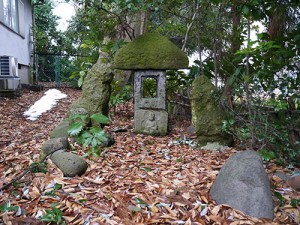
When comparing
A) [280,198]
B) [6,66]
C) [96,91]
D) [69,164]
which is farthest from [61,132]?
[6,66]

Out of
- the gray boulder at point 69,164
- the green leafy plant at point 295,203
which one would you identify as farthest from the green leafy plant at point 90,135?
the green leafy plant at point 295,203

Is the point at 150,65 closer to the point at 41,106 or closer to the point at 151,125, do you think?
the point at 151,125

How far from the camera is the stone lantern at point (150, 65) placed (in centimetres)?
438

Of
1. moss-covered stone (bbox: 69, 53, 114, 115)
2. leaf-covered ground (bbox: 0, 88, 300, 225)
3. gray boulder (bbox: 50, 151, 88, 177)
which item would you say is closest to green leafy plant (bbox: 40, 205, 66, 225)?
leaf-covered ground (bbox: 0, 88, 300, 225)

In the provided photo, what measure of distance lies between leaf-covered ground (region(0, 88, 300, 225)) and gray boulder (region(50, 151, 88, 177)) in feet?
0.19

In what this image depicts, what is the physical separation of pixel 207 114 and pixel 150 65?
1.13m

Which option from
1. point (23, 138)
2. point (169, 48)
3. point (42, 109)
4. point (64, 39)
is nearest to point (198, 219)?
point (169, 48)

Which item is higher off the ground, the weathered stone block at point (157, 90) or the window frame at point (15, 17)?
the window frame at point (15, 17)

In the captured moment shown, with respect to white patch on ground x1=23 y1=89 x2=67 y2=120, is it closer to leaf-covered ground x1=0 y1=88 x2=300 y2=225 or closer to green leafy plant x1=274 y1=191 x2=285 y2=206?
leaf-covered ground x1=0 y1=88 x2=300 y2=225

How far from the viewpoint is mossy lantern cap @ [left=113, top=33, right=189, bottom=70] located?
437cm

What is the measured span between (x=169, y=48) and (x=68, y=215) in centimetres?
288

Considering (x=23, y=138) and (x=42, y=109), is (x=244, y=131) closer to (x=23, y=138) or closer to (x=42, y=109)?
(x=23, y=138)

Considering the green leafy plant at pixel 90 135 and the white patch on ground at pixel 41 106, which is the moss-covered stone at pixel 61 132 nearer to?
the green leafy plant at pixel 90 135

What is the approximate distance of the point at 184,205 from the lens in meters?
2.53
